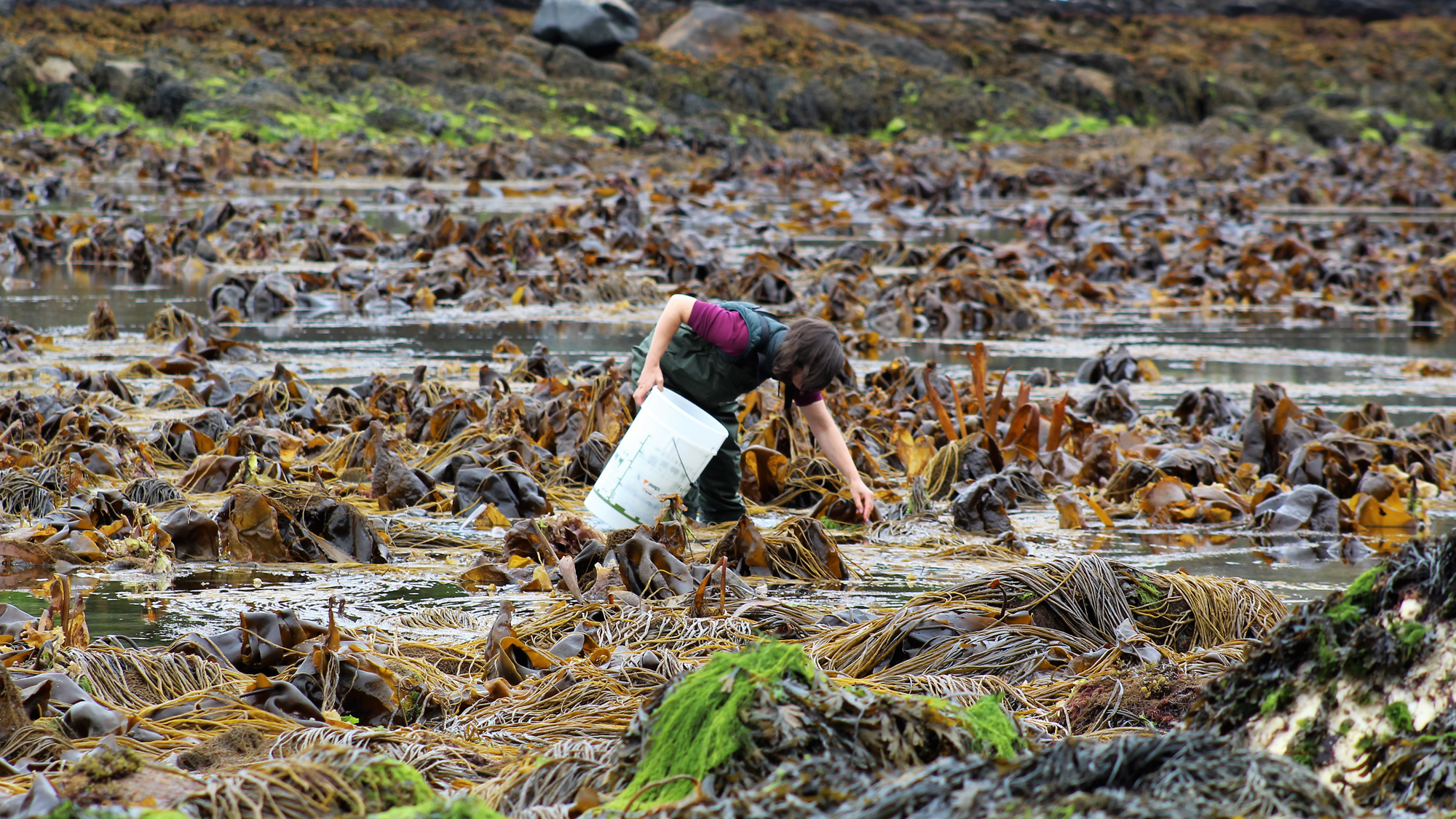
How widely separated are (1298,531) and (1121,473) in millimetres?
720

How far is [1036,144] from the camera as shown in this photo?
1341 inches

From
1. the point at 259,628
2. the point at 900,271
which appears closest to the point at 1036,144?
the point at 900,271

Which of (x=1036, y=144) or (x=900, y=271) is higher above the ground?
(x=900, y=271)

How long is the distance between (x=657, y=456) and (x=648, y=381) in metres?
0.24

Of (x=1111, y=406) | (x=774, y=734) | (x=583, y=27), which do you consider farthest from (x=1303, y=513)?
(x=583, y=27)

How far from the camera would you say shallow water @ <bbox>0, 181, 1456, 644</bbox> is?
3.82 metres

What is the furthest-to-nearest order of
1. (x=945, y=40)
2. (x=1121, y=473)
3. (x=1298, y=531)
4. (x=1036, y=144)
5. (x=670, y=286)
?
(x=945, y=40) < (x=1036, y=144) < (x=670, y=286) < (x=1121, y=473) < (x=1298, y=531)

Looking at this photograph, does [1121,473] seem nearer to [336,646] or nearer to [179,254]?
[336,646]

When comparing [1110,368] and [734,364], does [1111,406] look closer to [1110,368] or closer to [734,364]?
[1110,368]

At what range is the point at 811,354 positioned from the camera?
426 cm

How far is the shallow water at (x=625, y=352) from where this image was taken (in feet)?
12.5

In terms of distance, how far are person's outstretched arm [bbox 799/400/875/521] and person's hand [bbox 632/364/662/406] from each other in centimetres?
51

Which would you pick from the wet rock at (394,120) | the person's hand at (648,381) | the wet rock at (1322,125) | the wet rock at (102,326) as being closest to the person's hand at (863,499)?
the person's hand at (648,381)

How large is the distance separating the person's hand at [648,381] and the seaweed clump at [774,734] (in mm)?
2139
